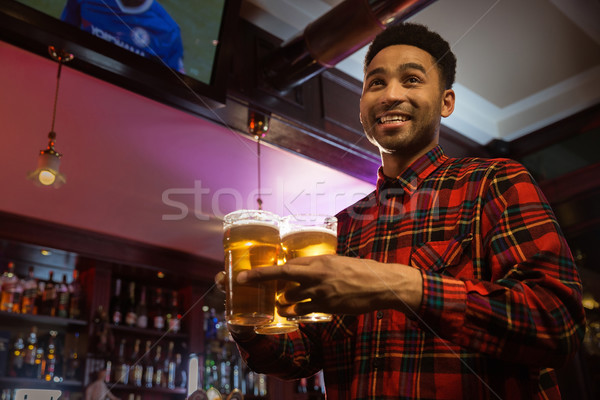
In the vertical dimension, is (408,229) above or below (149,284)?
below

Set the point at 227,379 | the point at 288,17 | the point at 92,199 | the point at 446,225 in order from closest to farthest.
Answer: the point at 446,225, the point at 288,17, the point at 92,199, the point at 227,379

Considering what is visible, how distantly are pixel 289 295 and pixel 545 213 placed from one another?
17.8 inches

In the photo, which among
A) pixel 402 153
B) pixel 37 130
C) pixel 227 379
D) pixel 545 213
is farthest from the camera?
pixel 227 379

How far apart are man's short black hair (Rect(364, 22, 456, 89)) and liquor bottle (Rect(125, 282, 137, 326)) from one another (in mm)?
4245

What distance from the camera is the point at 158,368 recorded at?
5312 mm

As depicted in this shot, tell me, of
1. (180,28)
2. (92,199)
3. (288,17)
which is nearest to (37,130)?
(92,199)

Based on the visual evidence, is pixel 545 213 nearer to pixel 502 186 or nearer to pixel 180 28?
pixel 502 186

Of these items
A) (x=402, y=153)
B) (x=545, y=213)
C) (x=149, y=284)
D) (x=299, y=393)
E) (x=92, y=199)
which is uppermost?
(x=92, y=199)

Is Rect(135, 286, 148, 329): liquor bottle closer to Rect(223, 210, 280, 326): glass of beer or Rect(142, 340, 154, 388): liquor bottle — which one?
Rect(142, 340, 154, 388): liquor bottle

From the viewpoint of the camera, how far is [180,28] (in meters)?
2.35

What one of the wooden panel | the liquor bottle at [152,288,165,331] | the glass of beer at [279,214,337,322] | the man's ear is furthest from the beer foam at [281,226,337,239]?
the liquor bottle at [152,288,165,331]

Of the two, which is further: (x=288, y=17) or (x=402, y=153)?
(x=288, y=17)

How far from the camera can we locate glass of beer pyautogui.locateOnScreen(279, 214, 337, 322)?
919 mm

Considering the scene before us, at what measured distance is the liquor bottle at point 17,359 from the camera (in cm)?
431
